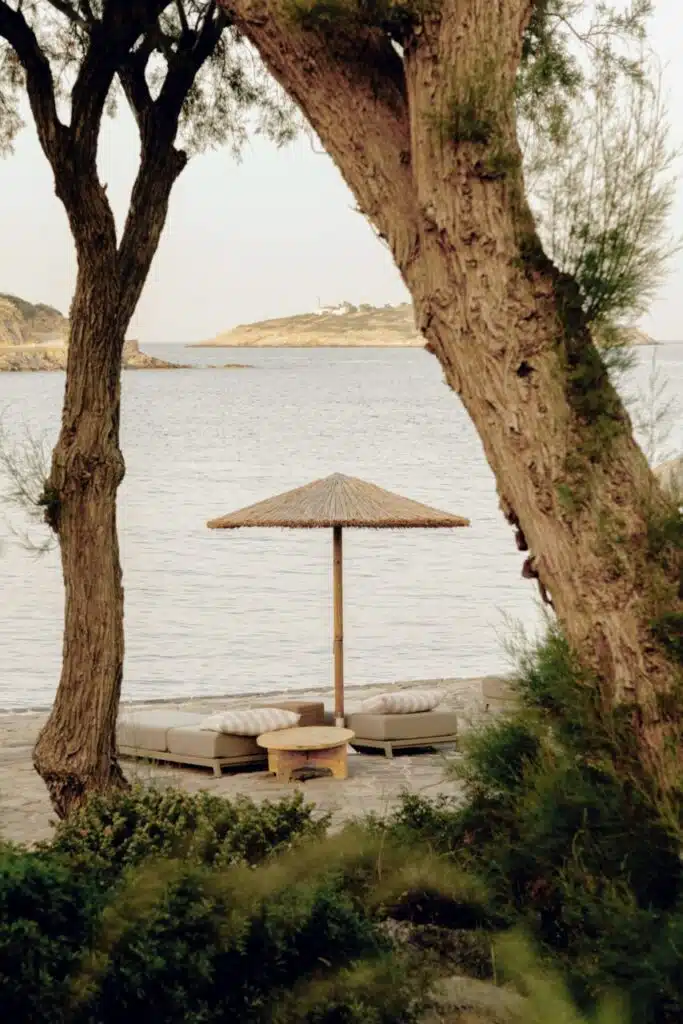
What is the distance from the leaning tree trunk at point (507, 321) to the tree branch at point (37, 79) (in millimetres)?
2838

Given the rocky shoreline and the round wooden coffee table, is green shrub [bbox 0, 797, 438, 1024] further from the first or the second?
the rocky shoreline

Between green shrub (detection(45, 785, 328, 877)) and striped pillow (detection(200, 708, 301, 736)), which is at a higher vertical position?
green shrub (detection(45, 785, 328, 877))

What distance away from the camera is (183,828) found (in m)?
6.33

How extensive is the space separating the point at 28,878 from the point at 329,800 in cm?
651

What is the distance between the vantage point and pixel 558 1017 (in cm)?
196

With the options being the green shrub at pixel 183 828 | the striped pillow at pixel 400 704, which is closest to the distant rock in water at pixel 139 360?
the striped pillow at pixel 400 704

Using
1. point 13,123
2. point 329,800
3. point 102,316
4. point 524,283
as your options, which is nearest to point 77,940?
point 524,283

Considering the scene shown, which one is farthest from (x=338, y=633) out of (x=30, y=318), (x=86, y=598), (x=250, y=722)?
(x=30, y=318)

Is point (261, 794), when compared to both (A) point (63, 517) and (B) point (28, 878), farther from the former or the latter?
(B) point (28, 878)

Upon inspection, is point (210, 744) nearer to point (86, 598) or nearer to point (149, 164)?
point (86, 598)

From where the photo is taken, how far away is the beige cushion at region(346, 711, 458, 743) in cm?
1230

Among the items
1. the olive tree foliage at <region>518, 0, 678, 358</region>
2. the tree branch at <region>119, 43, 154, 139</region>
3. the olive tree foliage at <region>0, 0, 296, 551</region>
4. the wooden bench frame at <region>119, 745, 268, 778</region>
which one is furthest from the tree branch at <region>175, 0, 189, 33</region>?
the wooden bench frame at <region>119, 745, 268, 778</region>

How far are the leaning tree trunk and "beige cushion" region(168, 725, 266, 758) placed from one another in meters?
6.47

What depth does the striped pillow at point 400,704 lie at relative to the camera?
1245cm
